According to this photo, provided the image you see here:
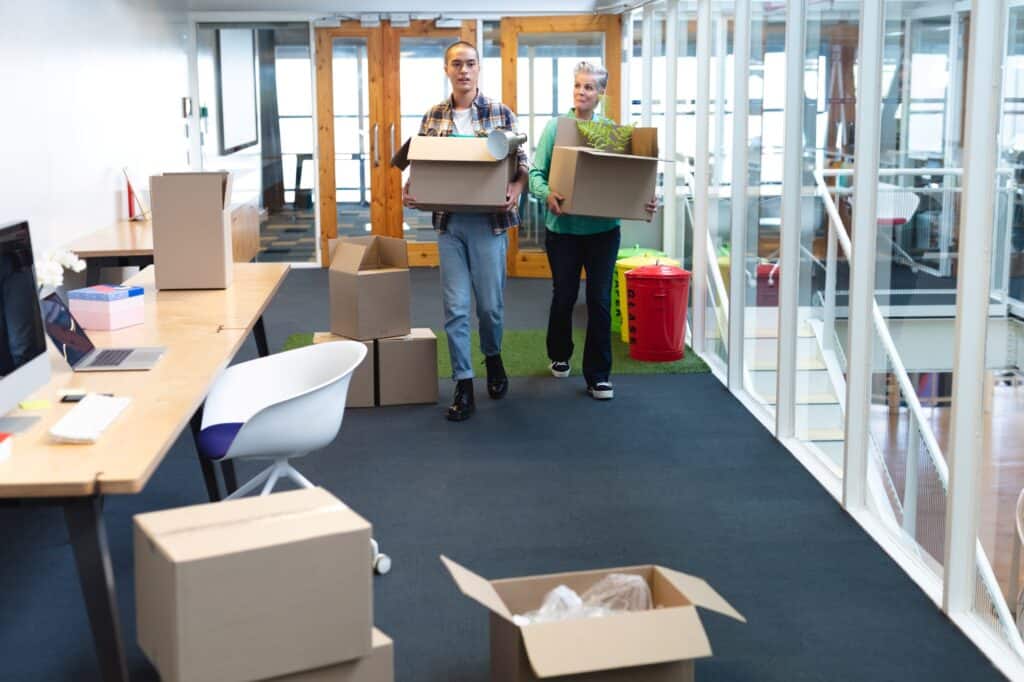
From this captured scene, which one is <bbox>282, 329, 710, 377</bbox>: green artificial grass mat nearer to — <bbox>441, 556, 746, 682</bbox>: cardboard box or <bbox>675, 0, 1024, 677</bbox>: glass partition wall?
<bbox>675, 0, 1024, 677</bbox>: glass partition wall

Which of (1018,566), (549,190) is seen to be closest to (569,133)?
(549,190)

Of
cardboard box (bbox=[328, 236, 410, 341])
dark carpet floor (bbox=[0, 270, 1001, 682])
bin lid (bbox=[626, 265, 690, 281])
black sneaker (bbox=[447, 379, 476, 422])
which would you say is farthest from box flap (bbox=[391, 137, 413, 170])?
bin lid (bbox=[626, 265, 690, 281])

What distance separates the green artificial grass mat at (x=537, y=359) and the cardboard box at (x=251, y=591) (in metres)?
→ 3.85

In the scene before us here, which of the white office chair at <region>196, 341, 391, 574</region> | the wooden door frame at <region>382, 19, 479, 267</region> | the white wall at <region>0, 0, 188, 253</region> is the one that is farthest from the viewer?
the wooden door frame at <region>382, 19, 479, 267</region>

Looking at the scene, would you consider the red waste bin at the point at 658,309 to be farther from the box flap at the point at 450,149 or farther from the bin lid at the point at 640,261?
the box flap at the point at 450,149

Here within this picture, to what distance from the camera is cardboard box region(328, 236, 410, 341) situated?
5520 millimetres

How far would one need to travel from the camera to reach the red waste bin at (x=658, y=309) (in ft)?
21.4

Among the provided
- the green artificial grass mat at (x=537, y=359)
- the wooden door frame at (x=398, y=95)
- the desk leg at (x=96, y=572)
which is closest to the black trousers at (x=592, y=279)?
the green artificial grass mat at (x=537, y=359)

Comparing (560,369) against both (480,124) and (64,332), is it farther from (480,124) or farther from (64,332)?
(64,332)

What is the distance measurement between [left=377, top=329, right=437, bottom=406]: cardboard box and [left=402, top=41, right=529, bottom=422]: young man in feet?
0.86

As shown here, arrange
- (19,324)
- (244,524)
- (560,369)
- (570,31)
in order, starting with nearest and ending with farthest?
(244,524) < (19,324) < (560,369) < (570,31)

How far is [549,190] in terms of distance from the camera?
5.52 metres

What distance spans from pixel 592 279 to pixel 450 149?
3.39ft

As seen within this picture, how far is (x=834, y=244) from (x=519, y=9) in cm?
593
